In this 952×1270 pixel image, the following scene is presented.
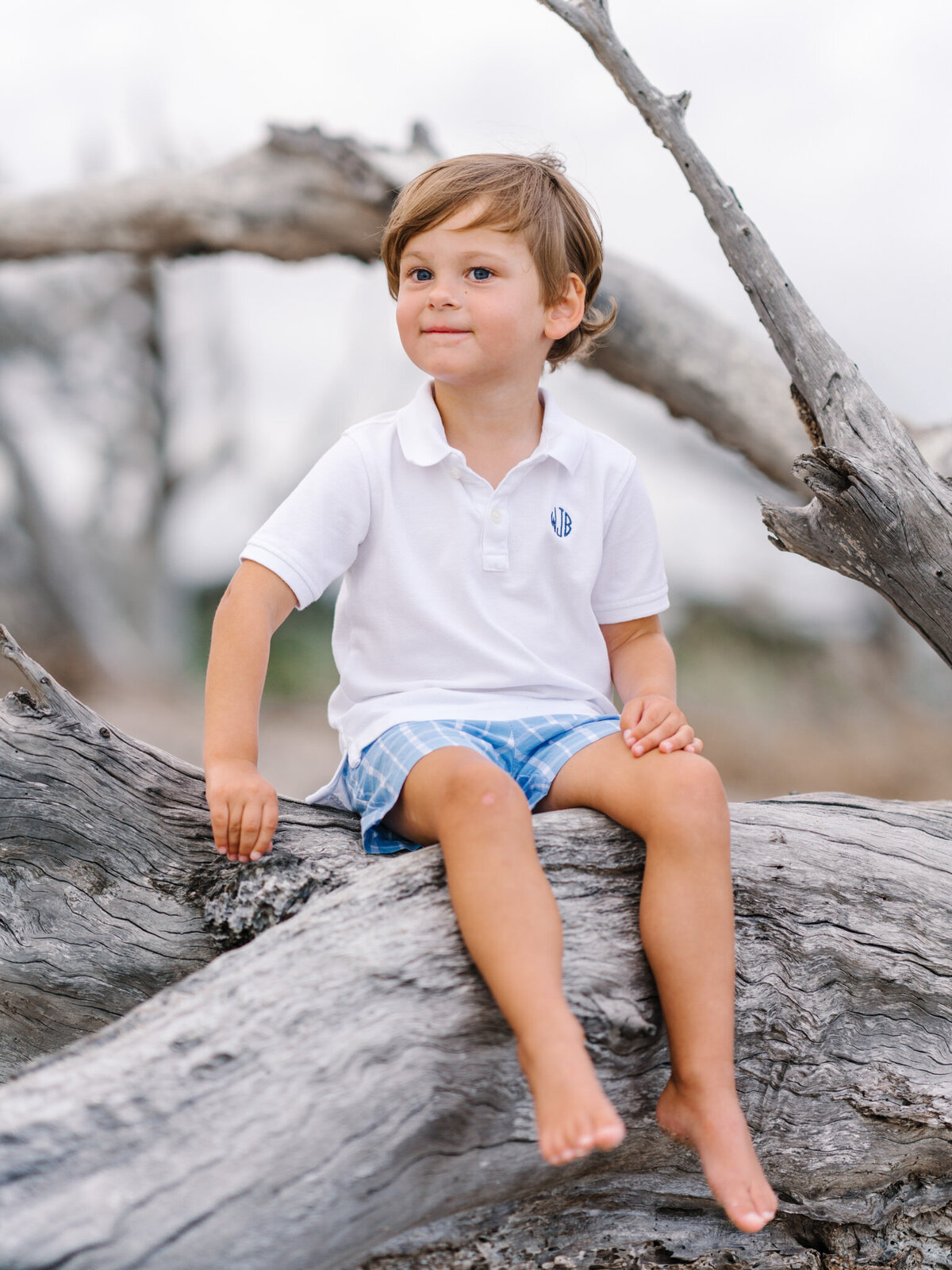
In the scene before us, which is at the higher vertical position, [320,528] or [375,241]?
[375,241]

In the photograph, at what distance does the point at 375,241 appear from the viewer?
9.87 feet

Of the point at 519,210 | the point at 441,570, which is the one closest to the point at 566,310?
the point at 519,210

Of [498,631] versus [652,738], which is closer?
[652,738]

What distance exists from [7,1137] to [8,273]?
15.3ft

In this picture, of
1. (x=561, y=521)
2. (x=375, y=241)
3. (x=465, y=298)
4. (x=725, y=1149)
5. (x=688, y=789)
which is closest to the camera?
(x=725, y=1149)

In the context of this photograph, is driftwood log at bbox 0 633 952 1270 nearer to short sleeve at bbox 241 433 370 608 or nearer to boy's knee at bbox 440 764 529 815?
boy's knee at bbox 440 764 529 815

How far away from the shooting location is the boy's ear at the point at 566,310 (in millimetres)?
1327

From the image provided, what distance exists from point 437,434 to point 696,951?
2.18ft

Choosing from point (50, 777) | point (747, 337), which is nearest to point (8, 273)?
point (747, 337)

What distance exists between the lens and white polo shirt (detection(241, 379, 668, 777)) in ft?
4.08

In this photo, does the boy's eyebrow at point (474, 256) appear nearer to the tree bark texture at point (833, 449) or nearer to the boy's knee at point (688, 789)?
the tree bark texture at point (833, 449)

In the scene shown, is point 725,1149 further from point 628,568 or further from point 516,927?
point 628,568

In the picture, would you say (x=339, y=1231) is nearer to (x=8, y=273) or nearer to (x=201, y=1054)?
(x=201, y=1054)

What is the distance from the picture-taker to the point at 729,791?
4.05m
